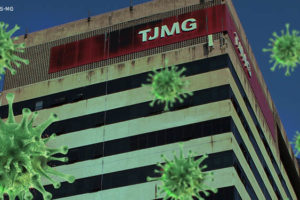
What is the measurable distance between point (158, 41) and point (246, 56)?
42.1 ft

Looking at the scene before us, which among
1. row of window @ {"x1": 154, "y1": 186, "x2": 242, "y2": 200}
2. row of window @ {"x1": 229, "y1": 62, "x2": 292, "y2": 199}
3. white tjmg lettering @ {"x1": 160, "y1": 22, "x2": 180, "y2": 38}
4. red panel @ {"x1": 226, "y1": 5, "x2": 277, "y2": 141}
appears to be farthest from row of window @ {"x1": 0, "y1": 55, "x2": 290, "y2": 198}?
row of window @ {"x1": 154, "y1": 186, "x2": 242, "y2": 200}

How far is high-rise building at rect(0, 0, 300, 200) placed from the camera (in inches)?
2968

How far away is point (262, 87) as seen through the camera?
3890 inches

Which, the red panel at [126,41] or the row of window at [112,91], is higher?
the red panel at [126,41]

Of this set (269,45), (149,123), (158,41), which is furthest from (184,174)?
(158,41)

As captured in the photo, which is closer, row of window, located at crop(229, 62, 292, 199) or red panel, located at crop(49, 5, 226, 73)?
row of window, located at crop(229, 62, 292, 199)

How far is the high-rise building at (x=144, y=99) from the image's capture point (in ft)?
247

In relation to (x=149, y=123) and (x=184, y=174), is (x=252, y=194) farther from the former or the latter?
(x=184, y=174)

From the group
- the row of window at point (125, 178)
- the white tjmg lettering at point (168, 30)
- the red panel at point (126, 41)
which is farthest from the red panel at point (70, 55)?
the row of window at point (125, 178)

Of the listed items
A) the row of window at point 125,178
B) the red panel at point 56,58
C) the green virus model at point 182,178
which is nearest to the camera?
the green virus model at point 182,178

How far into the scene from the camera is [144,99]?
80375 millimetres

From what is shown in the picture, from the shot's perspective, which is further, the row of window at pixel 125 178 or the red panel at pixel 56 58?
the red panel at pixel 56 58

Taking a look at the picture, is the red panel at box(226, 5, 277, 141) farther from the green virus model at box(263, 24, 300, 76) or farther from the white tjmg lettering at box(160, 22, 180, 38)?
the green virus model at box(263, 24, 300, 76)

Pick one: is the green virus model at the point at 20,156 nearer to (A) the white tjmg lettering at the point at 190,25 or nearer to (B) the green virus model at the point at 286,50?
(B) the green virus model at the point at 286,50
